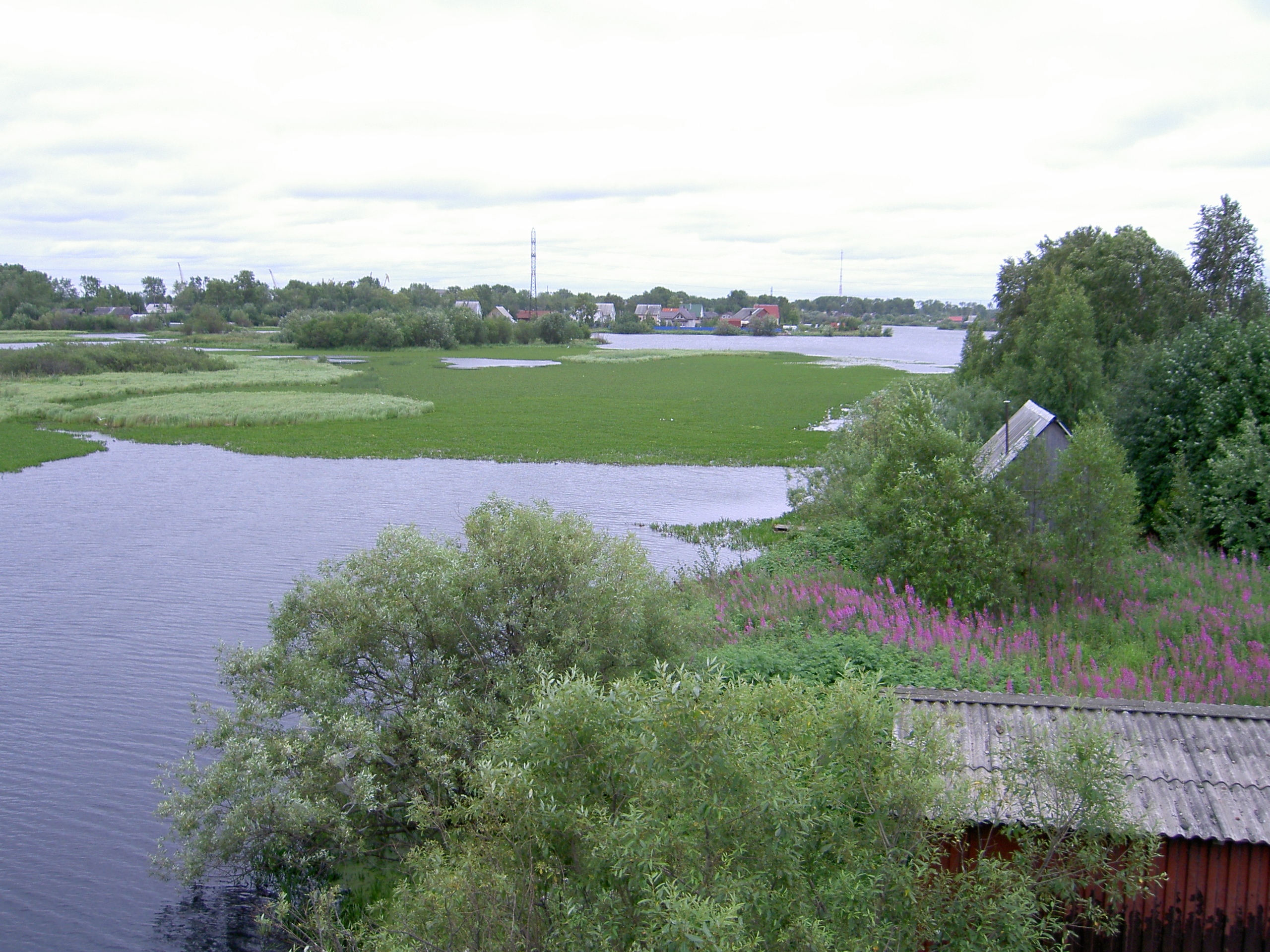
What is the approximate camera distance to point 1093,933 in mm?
9430

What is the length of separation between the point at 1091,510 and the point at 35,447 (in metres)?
53.0

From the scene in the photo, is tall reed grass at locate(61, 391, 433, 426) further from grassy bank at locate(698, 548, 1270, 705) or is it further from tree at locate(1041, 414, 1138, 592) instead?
tree at locate(1041, 414, 1138, 592)

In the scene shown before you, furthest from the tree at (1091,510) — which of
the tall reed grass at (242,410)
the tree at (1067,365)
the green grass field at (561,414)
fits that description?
the tall reed grass at (242,410)

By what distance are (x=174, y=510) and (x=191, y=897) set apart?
2672cm

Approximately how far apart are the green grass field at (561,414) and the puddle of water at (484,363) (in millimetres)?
2714

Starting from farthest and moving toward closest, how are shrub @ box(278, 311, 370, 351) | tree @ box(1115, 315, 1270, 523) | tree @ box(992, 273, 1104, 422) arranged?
shrub @ box(278, 311, 370, 351) < tree @ box(992, 273, 1104, 422) < tree @ box(1115, 315, 1270, 523)

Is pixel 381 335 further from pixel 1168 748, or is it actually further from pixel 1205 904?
pixel 1205 904

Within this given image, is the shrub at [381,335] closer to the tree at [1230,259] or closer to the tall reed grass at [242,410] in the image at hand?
the tall reed grass at [242,410]

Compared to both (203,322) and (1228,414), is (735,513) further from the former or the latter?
(203,322)

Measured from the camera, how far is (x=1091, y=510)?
21062 millimetres

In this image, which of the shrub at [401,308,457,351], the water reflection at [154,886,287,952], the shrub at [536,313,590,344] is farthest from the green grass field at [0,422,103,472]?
the shrub at [536,313,590,344]

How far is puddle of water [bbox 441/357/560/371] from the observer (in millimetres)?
118275

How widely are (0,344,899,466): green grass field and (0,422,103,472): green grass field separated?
3989mm

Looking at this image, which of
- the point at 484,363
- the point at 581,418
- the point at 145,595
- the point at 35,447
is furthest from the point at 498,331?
the point at 145,595
